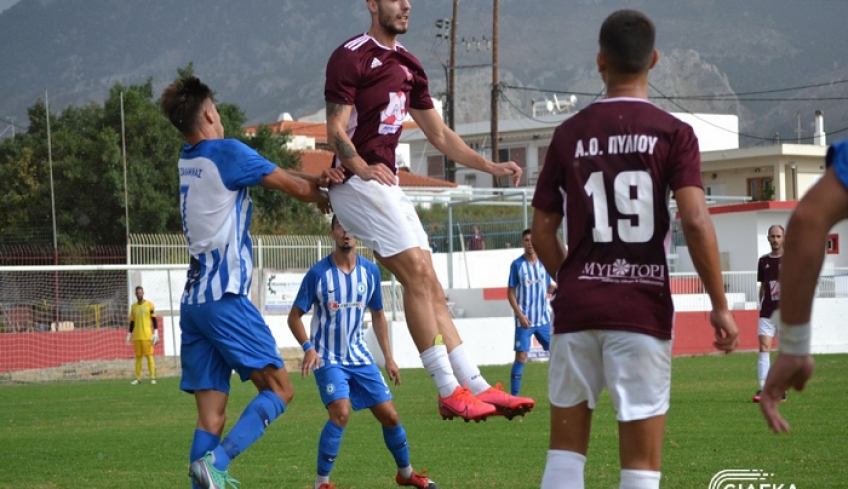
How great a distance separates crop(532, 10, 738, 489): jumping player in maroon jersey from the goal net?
2357 cm

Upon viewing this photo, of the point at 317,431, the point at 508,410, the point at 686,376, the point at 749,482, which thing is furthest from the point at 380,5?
the point at 686,376

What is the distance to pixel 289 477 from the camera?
10023 millimetres

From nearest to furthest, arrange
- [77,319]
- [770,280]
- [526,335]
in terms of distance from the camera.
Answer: [770,280] < [526,335] < [77,319]

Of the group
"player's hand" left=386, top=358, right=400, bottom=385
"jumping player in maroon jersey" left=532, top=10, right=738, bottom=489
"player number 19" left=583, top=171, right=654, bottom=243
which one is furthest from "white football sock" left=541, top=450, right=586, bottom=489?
"player's hand" left=386, top=358, right=400, bottom=385

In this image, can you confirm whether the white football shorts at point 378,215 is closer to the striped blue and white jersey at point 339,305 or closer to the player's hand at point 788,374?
the player's hand at point 788,374

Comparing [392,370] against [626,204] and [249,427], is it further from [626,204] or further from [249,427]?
[626,204]

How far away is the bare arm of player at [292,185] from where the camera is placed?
262 inches

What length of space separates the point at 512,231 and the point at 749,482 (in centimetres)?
3481

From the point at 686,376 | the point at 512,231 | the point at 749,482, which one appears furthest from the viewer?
the point at 512,231

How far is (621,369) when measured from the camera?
4762 mm

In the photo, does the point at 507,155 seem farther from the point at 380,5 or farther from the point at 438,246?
the point at 380,5

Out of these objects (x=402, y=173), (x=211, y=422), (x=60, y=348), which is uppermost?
(x=402, y=173)

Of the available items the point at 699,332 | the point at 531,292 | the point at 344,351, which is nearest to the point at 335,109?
the point at 344,351

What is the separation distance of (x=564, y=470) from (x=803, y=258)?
177 centimetres
